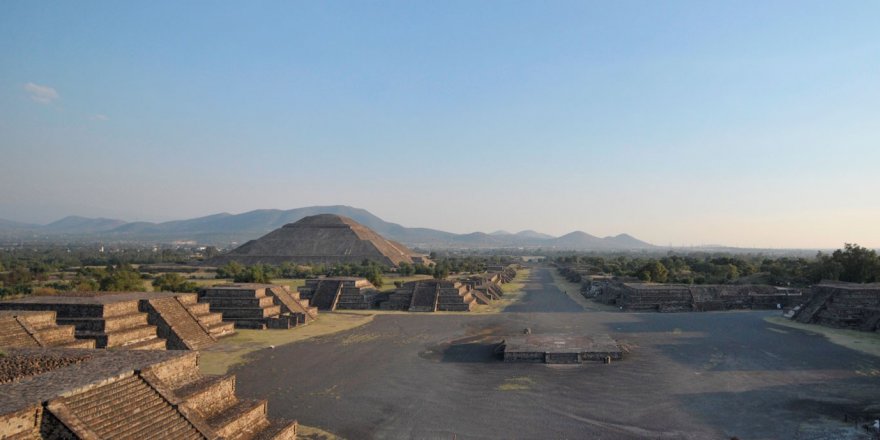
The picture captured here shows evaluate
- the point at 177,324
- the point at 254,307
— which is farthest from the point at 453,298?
the point at 177,324

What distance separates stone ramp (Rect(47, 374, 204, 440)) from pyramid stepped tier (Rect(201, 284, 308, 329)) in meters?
19.2

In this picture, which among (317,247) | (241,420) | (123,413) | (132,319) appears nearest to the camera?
(123,413)

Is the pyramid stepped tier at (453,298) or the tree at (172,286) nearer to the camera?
the tree at (172,286)

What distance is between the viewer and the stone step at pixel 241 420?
1148cm

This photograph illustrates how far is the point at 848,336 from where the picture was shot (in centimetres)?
2655

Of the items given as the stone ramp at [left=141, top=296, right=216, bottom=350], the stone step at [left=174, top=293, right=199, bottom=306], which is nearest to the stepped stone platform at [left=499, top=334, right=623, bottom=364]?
the stone ramp at [left=141, top=296, right=216, bottom=350]

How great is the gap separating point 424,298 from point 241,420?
2791cm

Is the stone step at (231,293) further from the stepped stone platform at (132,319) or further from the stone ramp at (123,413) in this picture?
the stone ramp at (123,413)

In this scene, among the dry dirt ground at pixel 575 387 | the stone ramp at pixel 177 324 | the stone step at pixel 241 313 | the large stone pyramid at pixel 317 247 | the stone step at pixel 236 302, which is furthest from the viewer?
the large stone pyramid at pixel 317 247

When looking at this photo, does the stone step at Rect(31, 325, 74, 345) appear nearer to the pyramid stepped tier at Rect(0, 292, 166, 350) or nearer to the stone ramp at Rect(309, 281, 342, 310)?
the pyramid stepped tier at Rect(0, 292, 166, 350)

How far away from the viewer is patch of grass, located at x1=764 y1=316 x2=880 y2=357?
2336 cm

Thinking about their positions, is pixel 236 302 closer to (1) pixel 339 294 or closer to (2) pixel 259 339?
(2) pixel 259 339

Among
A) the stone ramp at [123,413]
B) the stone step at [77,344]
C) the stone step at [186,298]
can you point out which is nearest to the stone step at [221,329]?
the stone step at [186,298]

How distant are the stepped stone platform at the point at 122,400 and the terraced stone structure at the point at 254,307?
16.6 m
